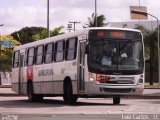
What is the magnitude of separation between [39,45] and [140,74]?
7.15 meters

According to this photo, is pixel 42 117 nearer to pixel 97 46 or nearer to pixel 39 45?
pixel 97 46

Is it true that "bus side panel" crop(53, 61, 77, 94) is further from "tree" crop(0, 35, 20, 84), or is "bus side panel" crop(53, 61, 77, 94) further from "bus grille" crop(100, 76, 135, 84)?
"tree" crop(0, 35, 20, 84)

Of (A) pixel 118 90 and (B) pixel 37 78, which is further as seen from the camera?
(B) pixel 37 78

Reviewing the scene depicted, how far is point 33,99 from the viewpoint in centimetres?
3045

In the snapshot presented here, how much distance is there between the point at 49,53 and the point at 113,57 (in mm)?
5030

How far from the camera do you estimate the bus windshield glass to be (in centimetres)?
2375

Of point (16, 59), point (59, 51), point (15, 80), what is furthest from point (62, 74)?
point (16, 59)

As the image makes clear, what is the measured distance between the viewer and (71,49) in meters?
25.4

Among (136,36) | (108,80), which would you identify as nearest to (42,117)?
(108,80)

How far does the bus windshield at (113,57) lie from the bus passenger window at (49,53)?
4.15 m

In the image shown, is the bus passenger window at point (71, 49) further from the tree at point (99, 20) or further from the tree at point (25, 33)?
the tree at point (25, 33)

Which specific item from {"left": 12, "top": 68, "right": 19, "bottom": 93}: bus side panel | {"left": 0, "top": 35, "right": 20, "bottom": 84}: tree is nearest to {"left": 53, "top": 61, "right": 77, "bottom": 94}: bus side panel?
{"left": 12, "top": 68, "right": 19, "bottom": 93}: bus side panel

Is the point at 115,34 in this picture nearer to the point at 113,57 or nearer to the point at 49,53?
the point at 113,57

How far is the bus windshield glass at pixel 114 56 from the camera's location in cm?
2375
